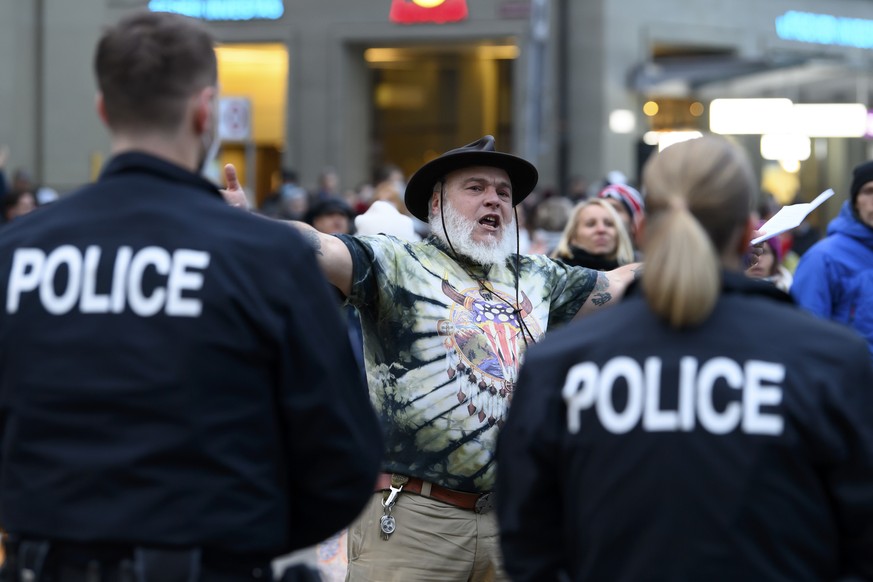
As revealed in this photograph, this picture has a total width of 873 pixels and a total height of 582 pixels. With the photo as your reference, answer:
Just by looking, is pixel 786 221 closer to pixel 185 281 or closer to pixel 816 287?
pixel 816 287

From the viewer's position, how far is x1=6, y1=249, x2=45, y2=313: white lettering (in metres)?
2.90

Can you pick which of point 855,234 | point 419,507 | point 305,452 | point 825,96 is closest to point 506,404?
point 419,507

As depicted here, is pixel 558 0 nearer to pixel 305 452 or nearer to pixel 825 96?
pixel 825 96

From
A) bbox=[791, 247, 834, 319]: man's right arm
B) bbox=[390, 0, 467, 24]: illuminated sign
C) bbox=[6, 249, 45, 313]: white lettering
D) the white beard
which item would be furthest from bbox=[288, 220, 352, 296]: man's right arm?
bbox=[390, 0, 467, 24]: illuminated sign

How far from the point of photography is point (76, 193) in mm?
3002

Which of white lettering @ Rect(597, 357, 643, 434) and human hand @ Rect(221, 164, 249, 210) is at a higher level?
human hand @ Rect(221, 164, 249, 210)

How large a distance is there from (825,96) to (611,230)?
15.6 m

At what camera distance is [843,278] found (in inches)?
277

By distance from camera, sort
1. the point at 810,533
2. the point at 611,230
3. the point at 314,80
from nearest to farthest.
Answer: the point at 810,533, the point at 611,230, the point at 314,80

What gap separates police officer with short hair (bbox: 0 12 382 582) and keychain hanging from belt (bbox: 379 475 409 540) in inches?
72.9

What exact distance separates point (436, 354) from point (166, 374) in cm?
212

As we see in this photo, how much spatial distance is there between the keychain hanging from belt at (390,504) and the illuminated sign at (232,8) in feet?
66.5

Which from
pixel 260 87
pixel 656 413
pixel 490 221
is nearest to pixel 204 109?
pixel 656 413

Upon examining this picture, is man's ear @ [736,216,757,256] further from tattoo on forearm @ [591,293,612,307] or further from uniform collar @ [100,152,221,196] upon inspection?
tattoo on forearm @ [591,293,612,307]
